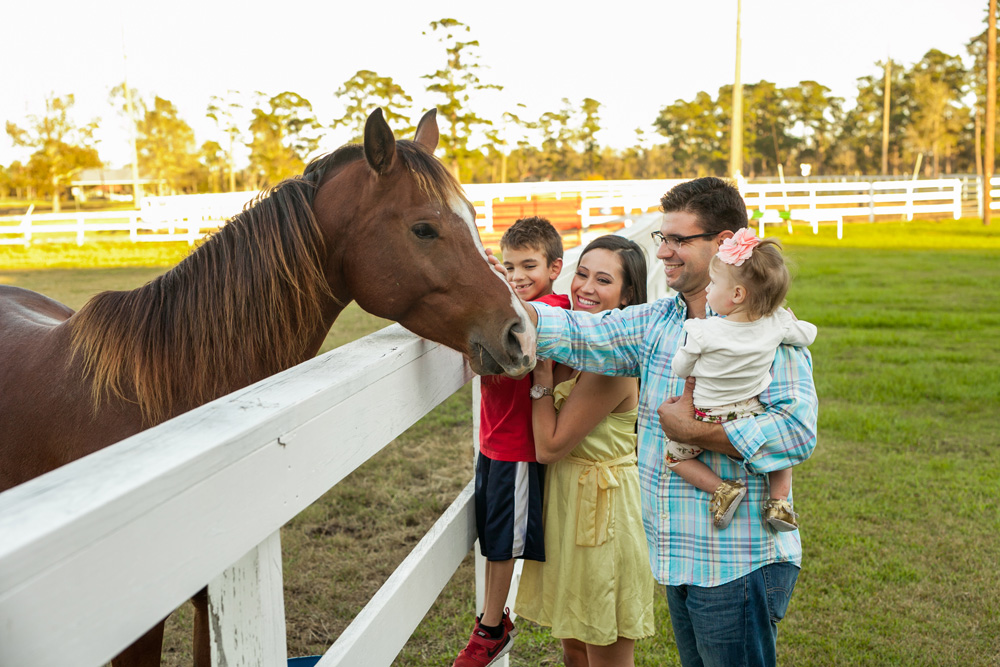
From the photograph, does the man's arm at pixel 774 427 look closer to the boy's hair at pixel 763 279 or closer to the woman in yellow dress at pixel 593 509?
the boy's hair at pixel 763 279

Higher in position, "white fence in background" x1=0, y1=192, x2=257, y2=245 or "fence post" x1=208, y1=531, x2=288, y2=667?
"white fence in background" x1=0, y1=192, x2=257, y2=245

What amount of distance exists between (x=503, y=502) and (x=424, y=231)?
0.88m

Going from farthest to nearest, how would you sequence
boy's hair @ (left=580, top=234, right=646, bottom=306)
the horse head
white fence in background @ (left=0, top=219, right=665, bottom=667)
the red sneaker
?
boy's hair @ (left=580, top=234, right=646, bottom=306)
the red sneaker
the horse head
white fence in background @ (left=0, top=219, right=665, bottom=667)

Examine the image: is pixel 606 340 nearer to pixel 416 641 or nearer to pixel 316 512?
pixel 416 641

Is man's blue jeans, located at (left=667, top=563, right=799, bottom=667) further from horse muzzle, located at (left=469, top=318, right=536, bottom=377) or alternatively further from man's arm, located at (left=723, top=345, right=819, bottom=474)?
horse muzzle, located at (left=469, top=318, right=536, bottom=377)

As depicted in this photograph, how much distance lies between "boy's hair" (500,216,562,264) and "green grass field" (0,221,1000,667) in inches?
Result: 37.2

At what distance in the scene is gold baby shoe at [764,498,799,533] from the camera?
1865 millimetres

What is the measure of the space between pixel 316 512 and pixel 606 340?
3.00m

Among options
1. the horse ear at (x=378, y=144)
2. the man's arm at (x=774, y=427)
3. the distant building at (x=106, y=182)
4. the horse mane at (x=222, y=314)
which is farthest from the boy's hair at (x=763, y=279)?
the distant building at (x=106, y=182)

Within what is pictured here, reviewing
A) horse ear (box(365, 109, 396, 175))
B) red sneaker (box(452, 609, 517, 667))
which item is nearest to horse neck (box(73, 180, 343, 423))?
horse ear (box(365, 109, 396, 175))

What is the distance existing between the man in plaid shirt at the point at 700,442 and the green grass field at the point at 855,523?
0.34 metres

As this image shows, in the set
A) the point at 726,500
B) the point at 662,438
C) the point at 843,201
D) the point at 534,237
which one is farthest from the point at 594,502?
the point at 843,201

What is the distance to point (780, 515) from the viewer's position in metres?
1.87

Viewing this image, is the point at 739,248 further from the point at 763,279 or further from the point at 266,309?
the point at 266,309
